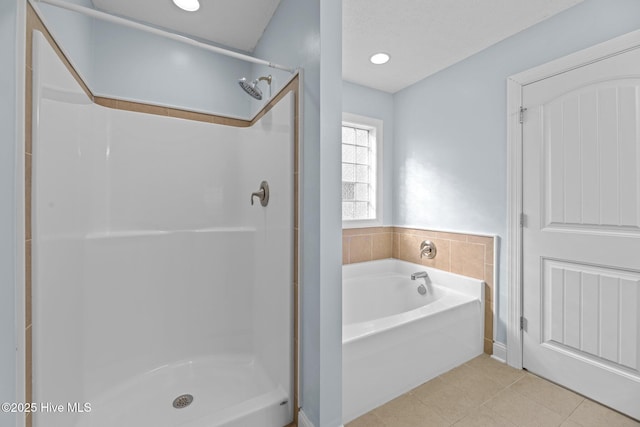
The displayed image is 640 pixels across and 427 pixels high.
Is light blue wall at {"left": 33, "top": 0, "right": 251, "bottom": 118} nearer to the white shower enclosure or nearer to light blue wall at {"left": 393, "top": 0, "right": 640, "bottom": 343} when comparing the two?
the white shower enclosure

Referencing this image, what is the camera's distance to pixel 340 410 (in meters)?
1.29

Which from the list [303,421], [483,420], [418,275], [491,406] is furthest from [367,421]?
[418,275]

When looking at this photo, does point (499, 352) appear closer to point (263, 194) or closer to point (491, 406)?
point (491, 406)

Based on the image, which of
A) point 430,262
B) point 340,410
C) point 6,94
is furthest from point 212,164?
point 430,262

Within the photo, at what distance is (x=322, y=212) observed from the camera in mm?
1217

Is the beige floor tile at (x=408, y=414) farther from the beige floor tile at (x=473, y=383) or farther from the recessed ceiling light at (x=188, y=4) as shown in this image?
A: the recessed ceiling light at (x=188, y=4)

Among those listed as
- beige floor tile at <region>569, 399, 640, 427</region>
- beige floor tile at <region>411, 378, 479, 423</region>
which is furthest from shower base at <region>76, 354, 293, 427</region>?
beige floor tile at <region>569, 399, 640, 427</region>

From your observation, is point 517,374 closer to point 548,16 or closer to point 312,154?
point 312,154

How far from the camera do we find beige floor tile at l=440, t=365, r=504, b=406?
1628mm

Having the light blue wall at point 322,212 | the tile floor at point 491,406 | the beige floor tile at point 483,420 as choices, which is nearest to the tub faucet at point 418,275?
the tile floor at point 491,406

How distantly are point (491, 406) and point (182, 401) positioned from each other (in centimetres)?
170

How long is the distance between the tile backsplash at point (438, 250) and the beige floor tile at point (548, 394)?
0.32 metres

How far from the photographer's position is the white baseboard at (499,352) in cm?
196

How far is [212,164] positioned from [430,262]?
199 centimetres
